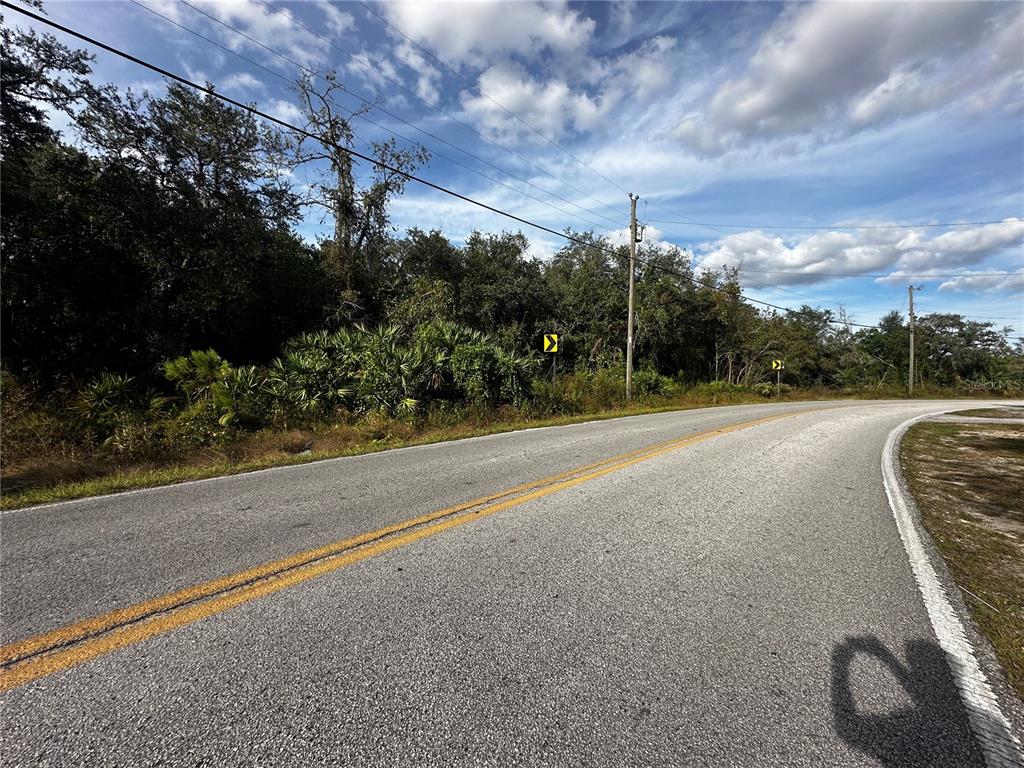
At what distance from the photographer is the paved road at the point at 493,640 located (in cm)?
188

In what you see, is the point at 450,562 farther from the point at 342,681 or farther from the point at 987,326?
the point at 987,326

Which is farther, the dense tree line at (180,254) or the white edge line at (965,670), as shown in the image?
the dense tree line at (180,254)

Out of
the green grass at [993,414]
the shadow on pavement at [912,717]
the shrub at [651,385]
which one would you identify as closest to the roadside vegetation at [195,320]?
the shrub at [651,385]

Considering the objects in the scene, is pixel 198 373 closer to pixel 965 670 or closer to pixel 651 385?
pixel 965 670

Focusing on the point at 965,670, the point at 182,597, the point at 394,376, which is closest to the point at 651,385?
the point at 394,376

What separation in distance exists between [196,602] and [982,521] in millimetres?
7086

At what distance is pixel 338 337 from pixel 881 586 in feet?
38.5

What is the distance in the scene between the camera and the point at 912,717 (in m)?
2.06

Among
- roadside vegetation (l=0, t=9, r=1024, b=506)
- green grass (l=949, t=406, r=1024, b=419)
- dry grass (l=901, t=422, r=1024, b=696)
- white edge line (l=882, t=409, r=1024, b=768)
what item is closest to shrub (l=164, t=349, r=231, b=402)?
roadside vegetation (l=0, t=9, r=1024, b=506)

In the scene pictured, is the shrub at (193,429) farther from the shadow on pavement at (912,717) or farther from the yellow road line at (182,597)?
the shadow on pavement at (912,717)

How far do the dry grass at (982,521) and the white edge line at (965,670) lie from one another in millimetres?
138

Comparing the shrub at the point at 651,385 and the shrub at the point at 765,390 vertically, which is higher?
the shrub at the point at 651,385

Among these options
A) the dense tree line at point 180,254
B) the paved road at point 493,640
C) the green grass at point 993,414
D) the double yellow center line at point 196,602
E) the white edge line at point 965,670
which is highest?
the dense tree line at point 180,254

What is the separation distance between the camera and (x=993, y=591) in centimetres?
336
